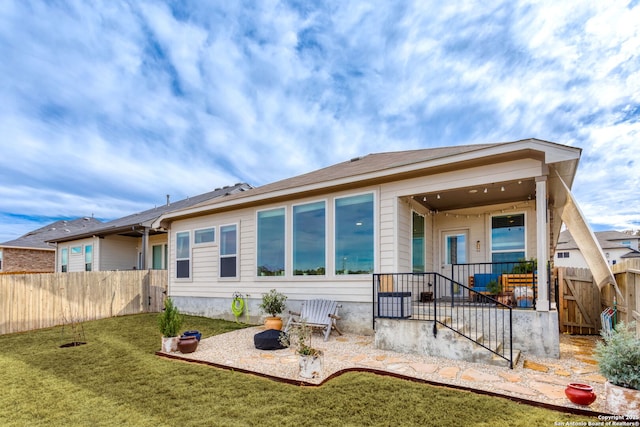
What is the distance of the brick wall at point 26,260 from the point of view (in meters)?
21.0

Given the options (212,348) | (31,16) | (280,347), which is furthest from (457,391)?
(31,16)

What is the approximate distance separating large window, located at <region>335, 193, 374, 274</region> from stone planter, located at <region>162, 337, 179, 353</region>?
3.36m

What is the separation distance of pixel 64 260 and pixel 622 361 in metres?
22.2

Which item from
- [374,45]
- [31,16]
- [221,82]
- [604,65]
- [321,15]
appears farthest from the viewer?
[221,82]

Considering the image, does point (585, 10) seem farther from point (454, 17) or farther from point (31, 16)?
point (31, 16)

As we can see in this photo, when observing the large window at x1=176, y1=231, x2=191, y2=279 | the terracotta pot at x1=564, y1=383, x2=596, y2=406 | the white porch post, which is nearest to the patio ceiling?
the white porch post

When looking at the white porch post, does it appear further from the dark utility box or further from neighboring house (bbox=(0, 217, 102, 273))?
neighboring house (bbox=(0, 217, 102, 273))

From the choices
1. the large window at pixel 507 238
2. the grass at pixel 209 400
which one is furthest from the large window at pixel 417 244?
the grass at pixel 209 400

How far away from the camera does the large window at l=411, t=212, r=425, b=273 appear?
7523mm

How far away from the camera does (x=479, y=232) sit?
8.31m

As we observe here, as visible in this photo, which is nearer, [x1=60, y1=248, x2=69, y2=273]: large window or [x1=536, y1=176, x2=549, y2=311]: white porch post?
[x1=536, y1=176, x2=549, y2=311]: white porch post

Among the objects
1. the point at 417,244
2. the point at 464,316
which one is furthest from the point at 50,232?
the point at 464,316

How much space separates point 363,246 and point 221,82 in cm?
863

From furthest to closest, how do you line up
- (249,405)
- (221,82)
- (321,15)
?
(221,82) → (321,15) → (249,405)
